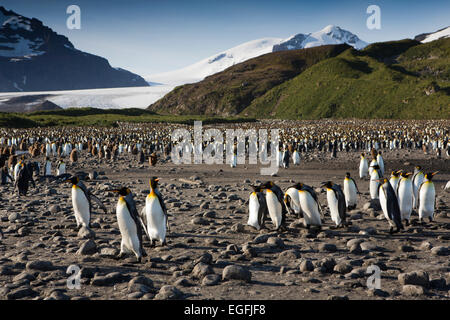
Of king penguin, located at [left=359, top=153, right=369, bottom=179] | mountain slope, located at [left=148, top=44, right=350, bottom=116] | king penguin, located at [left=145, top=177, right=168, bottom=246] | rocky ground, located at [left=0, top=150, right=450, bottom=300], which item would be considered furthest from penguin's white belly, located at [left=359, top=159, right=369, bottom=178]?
mountain slope, located at [left=148, top=44, right=350, bottom=116]

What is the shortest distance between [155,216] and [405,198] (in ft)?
16.9

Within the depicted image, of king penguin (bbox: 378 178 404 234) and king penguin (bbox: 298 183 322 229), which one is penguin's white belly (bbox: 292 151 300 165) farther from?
king penguin (bbox: 378 178 404 234)

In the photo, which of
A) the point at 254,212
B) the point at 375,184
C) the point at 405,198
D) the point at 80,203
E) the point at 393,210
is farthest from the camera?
the point at 375,184

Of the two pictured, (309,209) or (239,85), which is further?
(239,85)

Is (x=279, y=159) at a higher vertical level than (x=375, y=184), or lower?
higher

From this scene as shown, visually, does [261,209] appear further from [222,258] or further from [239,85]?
[239,85]

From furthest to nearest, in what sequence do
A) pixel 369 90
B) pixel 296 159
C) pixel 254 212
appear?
pixel 369 90 < pixel 296 159 < pixel 254 212

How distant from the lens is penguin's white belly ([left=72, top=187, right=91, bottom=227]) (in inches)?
277

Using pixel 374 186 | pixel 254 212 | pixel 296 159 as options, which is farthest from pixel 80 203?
pixel 296 159

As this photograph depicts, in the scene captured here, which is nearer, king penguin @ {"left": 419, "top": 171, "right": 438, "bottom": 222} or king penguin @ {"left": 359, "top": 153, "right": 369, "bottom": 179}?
king penguin @ {"left": 419, "top": 171, "right": 438, "bottom": 222}

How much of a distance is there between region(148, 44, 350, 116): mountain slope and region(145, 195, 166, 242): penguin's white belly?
98185 mm

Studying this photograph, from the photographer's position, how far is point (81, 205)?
7055 mm

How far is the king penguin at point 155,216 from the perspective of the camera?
6078 millimetres
